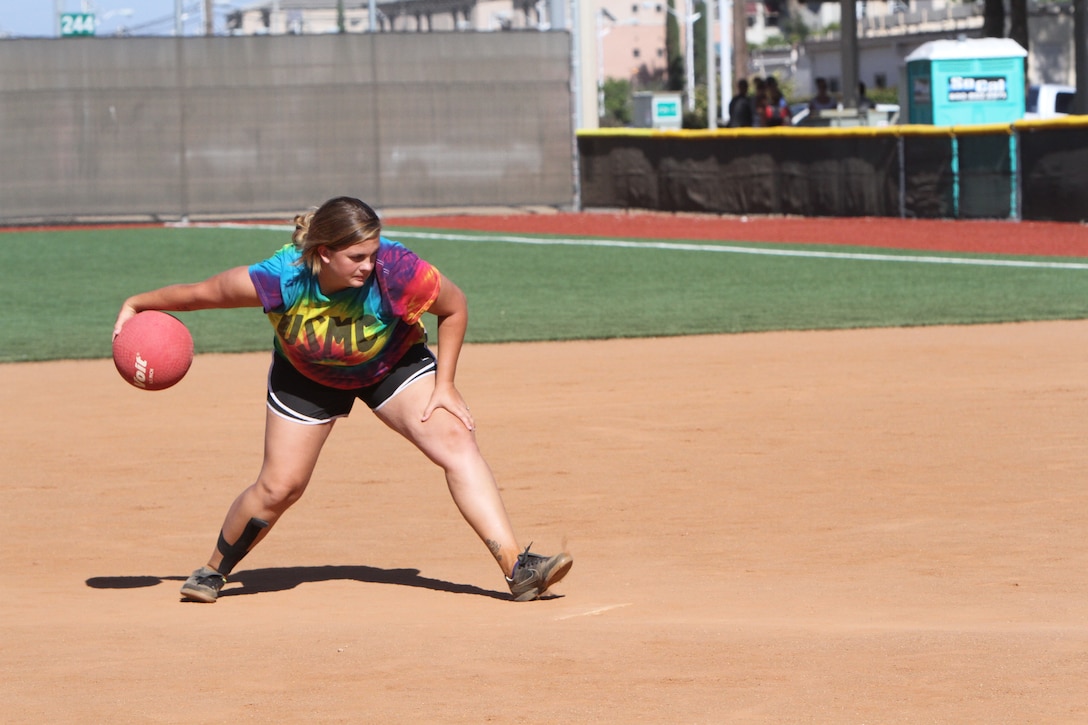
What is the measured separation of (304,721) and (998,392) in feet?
24.6

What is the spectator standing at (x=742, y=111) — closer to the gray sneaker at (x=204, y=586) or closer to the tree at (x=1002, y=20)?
the tree at (x=1002, y=20)

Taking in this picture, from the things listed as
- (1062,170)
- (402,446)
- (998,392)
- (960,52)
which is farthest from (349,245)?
(960,52)

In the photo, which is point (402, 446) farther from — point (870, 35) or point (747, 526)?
point (870, 35)

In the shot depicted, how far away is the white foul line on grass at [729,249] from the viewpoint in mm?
19484

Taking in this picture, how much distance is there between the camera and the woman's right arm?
5680 mm

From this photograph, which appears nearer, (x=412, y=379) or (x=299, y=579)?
(x=412, y=379)

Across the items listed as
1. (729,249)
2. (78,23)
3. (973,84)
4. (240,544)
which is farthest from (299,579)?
(78,23)

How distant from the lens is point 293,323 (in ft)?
18.7

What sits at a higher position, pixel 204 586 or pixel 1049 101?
pixel 1049 101

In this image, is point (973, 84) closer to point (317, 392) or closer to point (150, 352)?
point (317, 392)

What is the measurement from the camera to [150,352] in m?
5.92

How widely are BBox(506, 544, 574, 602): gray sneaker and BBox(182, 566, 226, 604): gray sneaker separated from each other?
1.14 m

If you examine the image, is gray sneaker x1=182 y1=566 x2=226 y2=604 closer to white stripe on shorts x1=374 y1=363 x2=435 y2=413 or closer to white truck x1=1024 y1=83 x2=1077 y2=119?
white stripe on shorts x1=374 y1=363 x2=435 y2=413

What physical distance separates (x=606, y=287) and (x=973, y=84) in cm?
1236
